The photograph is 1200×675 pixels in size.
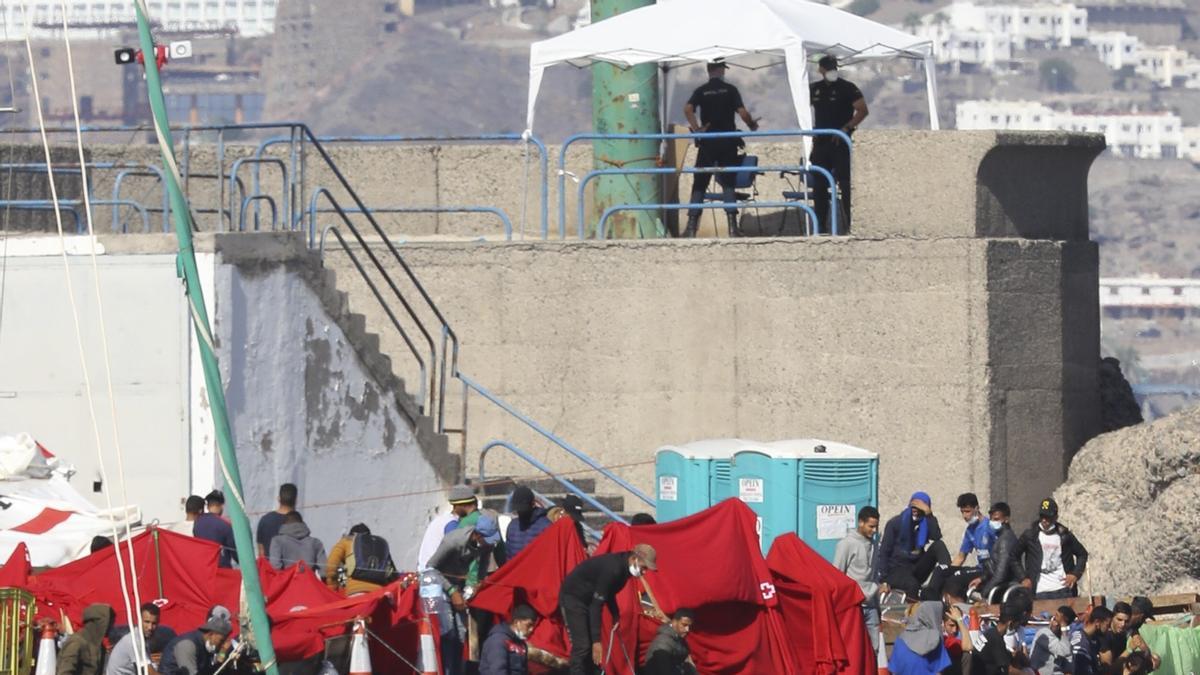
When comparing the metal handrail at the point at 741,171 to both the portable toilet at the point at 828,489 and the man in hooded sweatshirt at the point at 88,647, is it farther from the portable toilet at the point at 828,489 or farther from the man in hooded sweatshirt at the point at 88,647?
the man in hooded sweatshirt at the point at 88,647

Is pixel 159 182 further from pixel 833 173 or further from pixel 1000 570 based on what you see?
pixel 1000 570

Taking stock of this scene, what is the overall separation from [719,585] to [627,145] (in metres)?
8.61

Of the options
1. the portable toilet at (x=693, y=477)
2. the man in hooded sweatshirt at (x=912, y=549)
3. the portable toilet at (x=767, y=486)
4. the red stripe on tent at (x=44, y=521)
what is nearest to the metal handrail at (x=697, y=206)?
the portable toilet at (x=693, y=477)

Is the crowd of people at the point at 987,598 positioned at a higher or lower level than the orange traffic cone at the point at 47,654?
lower

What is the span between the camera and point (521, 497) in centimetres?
1670

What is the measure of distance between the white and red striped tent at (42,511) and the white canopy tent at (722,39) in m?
7.29

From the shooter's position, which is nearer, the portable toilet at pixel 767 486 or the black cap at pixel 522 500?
the black cap at pixel 522 500

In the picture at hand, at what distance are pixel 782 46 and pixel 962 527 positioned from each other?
503 centimetres

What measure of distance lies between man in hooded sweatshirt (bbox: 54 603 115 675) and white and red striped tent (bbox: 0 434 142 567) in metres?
2.45

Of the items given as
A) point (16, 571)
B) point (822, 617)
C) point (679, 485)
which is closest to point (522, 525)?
point (822, 617)

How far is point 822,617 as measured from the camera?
53.0 ft

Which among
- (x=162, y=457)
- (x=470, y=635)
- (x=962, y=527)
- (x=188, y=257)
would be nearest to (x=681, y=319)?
(x=962, y=527)

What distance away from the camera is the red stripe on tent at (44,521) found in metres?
17.3

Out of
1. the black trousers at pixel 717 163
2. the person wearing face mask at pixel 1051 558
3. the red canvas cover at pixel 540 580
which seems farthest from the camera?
the black trousers at pixel 717 163
